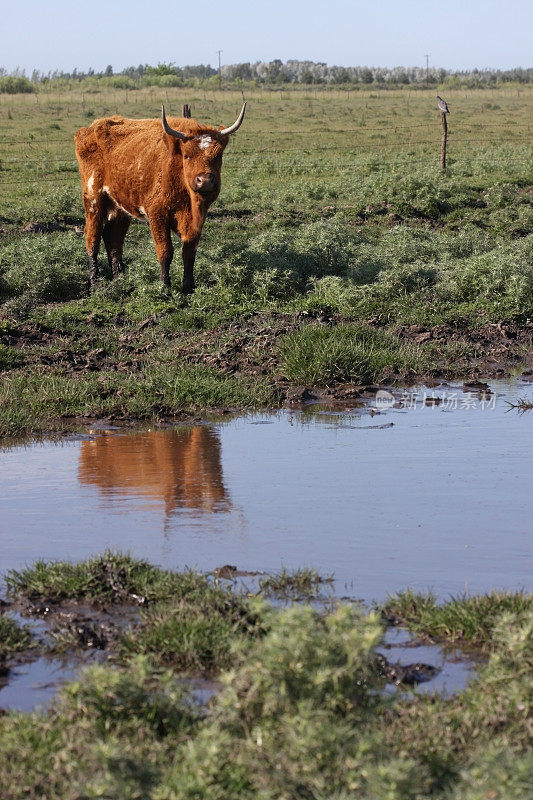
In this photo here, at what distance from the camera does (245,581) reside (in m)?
5.02

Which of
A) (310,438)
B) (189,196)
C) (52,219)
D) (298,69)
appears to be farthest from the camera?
(298,69)

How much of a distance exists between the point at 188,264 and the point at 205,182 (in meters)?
1.13

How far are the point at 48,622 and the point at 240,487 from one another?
2225 millimetres

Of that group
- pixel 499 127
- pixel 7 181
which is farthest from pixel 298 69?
pixel 7 181

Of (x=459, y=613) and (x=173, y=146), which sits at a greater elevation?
(x=173, y=146)

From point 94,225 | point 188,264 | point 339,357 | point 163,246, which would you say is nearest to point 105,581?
point 339,357

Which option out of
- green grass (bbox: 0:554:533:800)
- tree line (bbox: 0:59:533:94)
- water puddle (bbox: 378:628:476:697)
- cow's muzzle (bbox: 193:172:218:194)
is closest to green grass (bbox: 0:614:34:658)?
green grass (bbox: 0:554:533:800)

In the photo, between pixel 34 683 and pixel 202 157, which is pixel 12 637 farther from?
pixel 202 157

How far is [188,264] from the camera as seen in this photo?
12.9m

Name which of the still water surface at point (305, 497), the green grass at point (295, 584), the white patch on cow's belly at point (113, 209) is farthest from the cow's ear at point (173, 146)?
the green grass at point (295, 584)

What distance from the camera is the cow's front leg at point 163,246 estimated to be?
13.0 metres

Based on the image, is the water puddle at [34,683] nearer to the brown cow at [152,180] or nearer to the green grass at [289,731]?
the green grass at [289,731]

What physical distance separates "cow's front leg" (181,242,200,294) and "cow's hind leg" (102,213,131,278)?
5.43 feet

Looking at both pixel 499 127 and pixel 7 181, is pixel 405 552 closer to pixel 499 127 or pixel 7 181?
pixel 7 181
